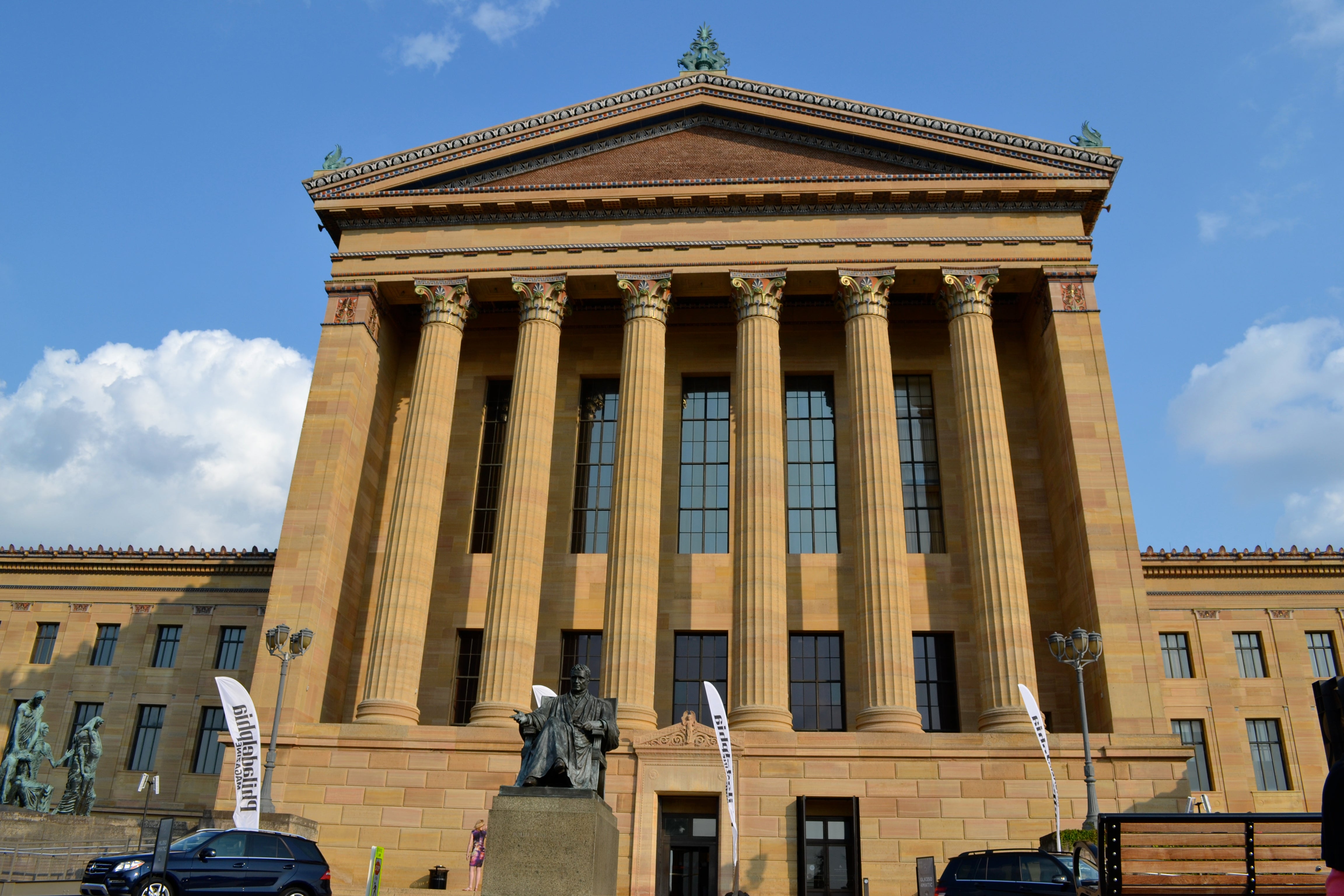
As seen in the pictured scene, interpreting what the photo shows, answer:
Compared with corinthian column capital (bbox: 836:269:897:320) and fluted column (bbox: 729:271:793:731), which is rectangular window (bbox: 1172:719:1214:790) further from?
corinthian column capital (bbox: 836:269:897:320)

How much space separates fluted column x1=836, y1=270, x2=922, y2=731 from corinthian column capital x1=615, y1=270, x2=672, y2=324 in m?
5.81

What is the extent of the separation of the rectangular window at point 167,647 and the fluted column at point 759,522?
24.7m

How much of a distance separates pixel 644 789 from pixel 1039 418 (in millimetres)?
18354

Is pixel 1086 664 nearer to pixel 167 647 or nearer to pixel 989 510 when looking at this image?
pixel 989 510

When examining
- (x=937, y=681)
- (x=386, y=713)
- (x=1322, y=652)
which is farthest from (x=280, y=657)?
(x=1322, y=652)

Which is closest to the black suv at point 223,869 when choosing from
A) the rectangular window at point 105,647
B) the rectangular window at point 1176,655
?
the rectangular window at point 105,647

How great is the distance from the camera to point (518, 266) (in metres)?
35.6

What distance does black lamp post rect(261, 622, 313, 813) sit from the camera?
83.6 ft

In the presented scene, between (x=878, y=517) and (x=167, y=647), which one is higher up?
(x=878, y=517)

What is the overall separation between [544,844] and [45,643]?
3897 centimetres

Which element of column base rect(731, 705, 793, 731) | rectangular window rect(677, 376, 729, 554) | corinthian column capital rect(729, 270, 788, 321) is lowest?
column base rect(731, 705, 793, 731)

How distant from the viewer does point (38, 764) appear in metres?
35.5

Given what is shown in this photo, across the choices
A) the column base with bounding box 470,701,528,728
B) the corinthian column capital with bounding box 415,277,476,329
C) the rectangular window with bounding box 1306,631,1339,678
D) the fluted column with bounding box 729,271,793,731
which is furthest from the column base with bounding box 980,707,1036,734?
the corinthian column capital with bounding box 415,277,476,329

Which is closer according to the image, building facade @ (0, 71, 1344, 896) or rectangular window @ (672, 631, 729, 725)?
building facade @ (0, 71, 1344, 896)
